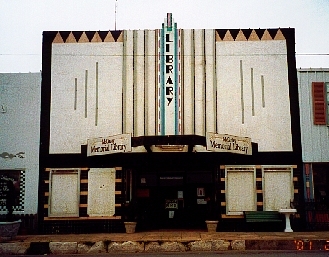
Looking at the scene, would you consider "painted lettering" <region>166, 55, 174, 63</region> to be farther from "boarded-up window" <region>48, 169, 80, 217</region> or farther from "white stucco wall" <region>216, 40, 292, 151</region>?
"boarded-up window" <region>48, 169, 80, 217</region>

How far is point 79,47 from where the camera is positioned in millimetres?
20047

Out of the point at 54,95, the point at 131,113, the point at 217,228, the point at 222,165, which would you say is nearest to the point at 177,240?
the point at 217,228

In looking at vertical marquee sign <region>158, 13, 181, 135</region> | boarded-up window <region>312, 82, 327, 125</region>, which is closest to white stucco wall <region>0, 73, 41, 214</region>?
vertical marquee sign <region>158, 13, 181, 135</region>

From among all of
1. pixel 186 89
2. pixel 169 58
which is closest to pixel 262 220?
pixel 186 89

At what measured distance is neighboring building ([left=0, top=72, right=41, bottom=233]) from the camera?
62.8ft

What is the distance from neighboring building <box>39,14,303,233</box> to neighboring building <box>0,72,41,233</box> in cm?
44

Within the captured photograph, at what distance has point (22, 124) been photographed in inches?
770

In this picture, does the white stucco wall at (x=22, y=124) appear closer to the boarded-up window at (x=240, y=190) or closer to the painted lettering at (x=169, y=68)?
the painted lettering at (x=169, y=68)

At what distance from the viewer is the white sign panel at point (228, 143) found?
17.2 m

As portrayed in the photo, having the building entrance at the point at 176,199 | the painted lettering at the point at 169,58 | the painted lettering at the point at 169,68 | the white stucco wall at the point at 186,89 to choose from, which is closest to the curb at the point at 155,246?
the building entrance at the point at 176,199

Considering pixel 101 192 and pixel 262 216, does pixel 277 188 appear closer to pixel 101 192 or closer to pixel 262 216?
pixel 262 216

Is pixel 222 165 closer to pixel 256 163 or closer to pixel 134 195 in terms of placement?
pixel 256 163

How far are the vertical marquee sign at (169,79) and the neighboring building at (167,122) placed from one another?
5 centimetres

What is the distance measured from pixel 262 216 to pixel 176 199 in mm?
4035
